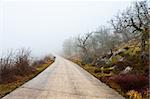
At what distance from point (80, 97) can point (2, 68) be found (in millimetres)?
12910

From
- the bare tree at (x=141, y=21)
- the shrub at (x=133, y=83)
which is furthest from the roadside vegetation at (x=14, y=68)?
the bare tree at (x=141, y=21)

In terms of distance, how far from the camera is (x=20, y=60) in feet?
106

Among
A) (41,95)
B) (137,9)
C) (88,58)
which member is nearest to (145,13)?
(137,9)

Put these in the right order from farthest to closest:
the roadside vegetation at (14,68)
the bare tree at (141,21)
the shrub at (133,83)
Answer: the bare tree at (141,21)
the roadside vegetation at (14,68)
the shrub at (133,83)

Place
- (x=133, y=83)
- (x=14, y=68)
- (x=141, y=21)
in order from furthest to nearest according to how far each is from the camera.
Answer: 1. (x=141, y=21)
2. (x=14, y=68)
3. (x=133, y=83)

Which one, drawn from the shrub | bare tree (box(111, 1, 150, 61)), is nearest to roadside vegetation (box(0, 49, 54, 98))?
the shrub

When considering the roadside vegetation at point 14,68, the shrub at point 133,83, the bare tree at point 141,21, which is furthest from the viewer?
the bare tree at point 141,21

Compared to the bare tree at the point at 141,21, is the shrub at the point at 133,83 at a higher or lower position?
lower

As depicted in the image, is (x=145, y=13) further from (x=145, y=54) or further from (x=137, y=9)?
(x=145, y=54)

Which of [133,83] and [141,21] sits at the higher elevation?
[141,21]

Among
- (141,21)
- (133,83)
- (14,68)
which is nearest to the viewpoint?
(133,83)

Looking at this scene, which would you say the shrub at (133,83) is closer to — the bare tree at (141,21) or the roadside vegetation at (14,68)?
the roadside vegetation at (14,68)

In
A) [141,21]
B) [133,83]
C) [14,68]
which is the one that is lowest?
[133,83]

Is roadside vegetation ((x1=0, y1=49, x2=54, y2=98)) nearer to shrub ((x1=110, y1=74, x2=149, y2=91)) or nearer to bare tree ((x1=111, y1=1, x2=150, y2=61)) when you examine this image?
shrub ((x1=110, y1=74, x2=149, y2=91))
